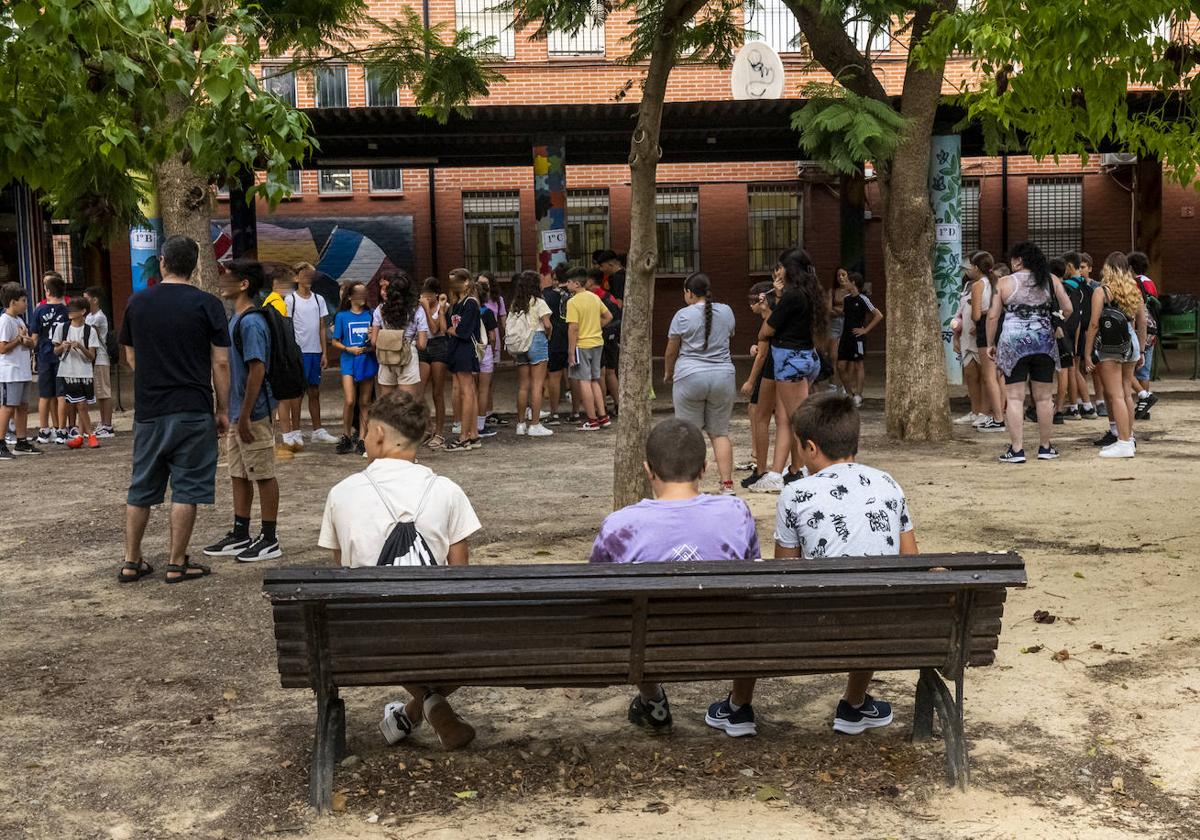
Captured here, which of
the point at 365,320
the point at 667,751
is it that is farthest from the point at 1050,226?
the point at 667,751

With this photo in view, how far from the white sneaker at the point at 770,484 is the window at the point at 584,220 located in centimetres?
1642

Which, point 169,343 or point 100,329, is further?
point 100,329

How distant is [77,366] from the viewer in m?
14.2

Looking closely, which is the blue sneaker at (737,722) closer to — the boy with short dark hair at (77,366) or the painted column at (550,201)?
the boy with short dark hair at (77,366)

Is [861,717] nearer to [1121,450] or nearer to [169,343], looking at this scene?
[169,343]

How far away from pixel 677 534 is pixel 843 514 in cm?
61

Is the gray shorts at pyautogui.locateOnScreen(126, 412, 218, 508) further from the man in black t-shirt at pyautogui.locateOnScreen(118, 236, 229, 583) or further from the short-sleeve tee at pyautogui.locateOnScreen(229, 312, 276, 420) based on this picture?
the short-sleeve tee at pyautogui.locateOnScreen(229, 312, 276, 420)

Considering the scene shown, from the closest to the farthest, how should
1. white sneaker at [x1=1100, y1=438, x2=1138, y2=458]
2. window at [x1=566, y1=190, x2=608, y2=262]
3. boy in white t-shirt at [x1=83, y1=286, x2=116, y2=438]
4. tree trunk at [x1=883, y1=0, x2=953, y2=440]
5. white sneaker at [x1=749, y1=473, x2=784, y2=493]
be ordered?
white sneaker at [x1=749, y1=473, x2=784, y2=493]
white sneaker at [x1=1100, y1=438, x2=1138, y2=458]
tree trunk at [x1=883, y1=0, x2=953, y2=440]
boy in white t-shirt at [x1=83, y1=286, x2=116, y2=438]
window at [x1=566, y1=190, x2=608, y2=262]

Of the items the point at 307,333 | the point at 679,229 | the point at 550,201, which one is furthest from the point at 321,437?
the point at 679,229

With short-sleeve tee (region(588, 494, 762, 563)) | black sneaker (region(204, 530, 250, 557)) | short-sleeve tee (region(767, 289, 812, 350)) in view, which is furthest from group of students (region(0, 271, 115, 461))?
short-sleeve tee (region(588, 494, 762, 563))

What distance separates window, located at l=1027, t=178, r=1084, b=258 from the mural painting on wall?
11882 millimetres

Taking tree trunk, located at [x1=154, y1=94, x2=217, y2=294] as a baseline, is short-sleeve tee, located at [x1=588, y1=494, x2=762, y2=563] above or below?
below

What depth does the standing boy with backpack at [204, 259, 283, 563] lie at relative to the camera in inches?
320

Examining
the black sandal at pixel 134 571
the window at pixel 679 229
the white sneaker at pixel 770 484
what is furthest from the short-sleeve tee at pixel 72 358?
the window at pixel 679 229
